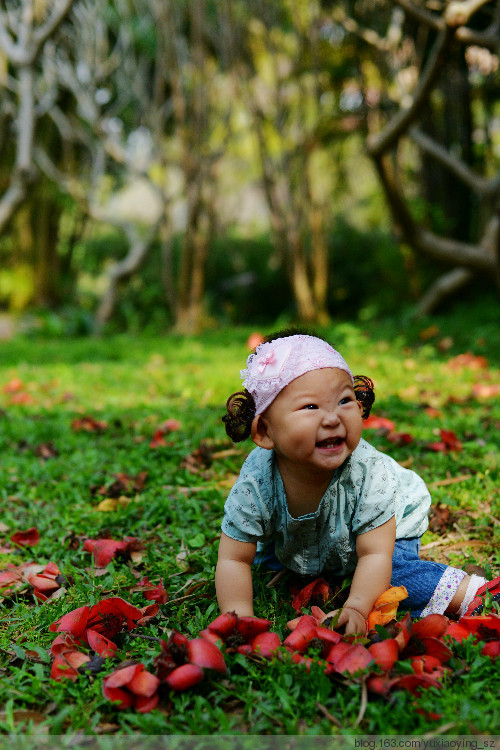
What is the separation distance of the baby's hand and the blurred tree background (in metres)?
4.45

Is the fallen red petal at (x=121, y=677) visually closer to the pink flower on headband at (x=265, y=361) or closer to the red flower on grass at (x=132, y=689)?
the red flower on grass at (x=132, y=689)

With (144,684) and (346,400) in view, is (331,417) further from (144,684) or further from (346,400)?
(144,684)

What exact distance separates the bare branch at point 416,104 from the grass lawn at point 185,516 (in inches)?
67.9

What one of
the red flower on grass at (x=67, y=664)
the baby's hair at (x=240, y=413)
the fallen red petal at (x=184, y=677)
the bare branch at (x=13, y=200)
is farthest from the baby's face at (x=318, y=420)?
the bare branch at (x=13, y=200)

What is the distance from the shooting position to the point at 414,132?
6695 millimetres

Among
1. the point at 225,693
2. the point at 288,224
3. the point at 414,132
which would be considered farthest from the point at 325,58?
the point at 225,693

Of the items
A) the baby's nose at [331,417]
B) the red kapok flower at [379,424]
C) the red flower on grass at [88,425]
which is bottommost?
the red flower on grass at [88,425]

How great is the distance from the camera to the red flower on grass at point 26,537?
7.70 feet

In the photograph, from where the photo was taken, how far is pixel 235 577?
1.76m

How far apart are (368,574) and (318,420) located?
0.41m

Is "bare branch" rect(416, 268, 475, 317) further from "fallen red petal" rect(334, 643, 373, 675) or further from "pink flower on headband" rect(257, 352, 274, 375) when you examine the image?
"fallen red petal" rect(334, 643, 373, 675)

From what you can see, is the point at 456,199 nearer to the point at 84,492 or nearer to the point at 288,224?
the point at 288,224

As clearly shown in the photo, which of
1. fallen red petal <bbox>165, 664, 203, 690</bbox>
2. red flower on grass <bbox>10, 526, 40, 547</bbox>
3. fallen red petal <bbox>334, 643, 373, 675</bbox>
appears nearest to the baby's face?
fallen red petal <bbox>334, 643, 373, 675</bbox>

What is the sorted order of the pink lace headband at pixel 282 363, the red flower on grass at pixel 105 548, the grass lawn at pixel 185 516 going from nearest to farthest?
1. the grass lawn at pixel 185 516
2. the pink lace headband at pixel 282 363
3. the red flower on grass at pixel 105 548
